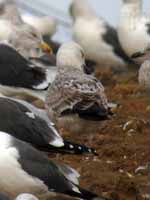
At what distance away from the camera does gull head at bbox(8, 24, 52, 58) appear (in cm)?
1238

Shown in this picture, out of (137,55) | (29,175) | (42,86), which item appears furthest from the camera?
(137,55)

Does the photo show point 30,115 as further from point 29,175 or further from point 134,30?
point 134,30

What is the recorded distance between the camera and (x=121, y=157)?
27.2 ft

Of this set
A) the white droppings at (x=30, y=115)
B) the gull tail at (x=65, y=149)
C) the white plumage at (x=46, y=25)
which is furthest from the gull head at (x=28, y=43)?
the gull tail at (x=65, y=149)

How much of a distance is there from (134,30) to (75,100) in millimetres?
5017

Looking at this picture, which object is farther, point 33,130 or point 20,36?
point 20,36

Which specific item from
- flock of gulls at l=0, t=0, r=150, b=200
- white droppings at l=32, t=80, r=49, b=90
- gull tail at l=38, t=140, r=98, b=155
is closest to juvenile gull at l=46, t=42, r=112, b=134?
flock of gulls at l=0, t=0, r=150, b=200

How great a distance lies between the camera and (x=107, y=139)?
29.1 ft

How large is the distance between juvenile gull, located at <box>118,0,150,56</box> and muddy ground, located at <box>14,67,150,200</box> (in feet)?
8.40

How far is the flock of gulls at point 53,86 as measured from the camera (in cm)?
664

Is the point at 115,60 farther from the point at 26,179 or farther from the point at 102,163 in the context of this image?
the point at 26,179

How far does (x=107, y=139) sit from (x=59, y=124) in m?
0.47

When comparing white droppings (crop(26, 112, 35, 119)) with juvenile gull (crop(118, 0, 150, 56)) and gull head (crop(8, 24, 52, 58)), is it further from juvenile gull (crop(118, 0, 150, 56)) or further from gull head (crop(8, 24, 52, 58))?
juvenile gull (crop(118, 0, 150, 56))

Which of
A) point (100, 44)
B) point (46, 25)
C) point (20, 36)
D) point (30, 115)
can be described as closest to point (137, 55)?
point (100, 44)
